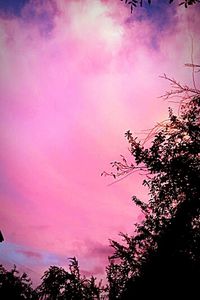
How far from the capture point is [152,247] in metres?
11.3

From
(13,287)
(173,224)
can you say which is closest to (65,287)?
(173,224)

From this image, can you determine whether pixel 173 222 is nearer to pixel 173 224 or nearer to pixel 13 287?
pixel 173 224

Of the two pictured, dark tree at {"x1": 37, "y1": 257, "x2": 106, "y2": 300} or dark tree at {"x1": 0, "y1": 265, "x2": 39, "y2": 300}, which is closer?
dark tree at {"x1": 37, "y1": 257, "x2": 106, "y2": 300}

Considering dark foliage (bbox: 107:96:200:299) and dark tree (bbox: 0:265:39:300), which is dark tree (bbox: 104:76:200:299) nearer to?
dark foliage (bbox: 107:96:200:299)

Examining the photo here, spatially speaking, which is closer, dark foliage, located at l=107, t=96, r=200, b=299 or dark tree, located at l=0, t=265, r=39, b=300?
dark foliage, located at l=107, t=96, r=200, b=299

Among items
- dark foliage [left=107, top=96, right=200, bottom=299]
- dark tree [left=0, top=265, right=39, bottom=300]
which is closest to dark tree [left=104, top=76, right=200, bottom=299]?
dark foliage [left=107, top=96, right=200, bottom=299]

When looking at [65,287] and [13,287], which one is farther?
[13,287]

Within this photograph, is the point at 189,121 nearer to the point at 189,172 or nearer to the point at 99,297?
the point at 189,172

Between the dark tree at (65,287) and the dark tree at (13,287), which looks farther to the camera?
the dark tree at (13,287)

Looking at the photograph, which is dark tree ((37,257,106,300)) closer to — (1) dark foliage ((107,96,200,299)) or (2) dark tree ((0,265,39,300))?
(1) dark foliage ((107,96,200,299))

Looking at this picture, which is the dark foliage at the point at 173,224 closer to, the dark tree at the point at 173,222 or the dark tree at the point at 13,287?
the dark tree at the point at 173,222

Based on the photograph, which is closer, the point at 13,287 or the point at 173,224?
the point at 173,224

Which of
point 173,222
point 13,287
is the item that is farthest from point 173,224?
point 13,287

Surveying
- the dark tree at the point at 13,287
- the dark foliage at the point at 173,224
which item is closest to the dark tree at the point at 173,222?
the dark foliage at the point at 173,224
